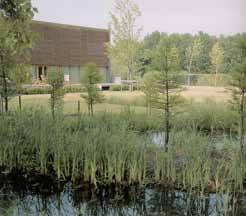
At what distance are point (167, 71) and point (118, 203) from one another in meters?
1.63

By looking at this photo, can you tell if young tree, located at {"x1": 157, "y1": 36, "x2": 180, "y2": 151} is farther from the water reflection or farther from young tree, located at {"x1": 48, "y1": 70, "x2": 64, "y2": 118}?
young tree, located at {"x1": 48, "y1": 70, "x2": 64, "y2": 118}

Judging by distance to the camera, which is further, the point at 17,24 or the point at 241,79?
the point at 241,79

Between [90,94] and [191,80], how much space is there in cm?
469

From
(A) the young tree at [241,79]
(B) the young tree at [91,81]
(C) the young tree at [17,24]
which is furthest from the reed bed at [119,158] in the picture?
(B) the young tree at [91,81]

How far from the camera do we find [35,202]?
6.98 feet

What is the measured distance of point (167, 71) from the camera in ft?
10.3

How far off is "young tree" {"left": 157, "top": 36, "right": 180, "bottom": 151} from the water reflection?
0.99 metres

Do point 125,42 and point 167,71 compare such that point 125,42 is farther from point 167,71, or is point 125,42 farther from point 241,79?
point 241,79

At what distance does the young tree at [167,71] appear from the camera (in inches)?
122

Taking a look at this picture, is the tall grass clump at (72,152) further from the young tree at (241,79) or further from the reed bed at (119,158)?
the young tree at (241,79)

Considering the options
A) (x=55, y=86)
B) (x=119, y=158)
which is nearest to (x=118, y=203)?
(x=119, y=158)

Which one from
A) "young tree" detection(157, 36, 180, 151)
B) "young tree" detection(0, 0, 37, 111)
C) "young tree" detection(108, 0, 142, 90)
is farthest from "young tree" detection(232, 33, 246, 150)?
"young tree" detection(108, 0, 142, 90)

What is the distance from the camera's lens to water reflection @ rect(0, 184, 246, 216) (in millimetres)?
1940

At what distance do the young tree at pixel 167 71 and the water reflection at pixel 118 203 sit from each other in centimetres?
99
